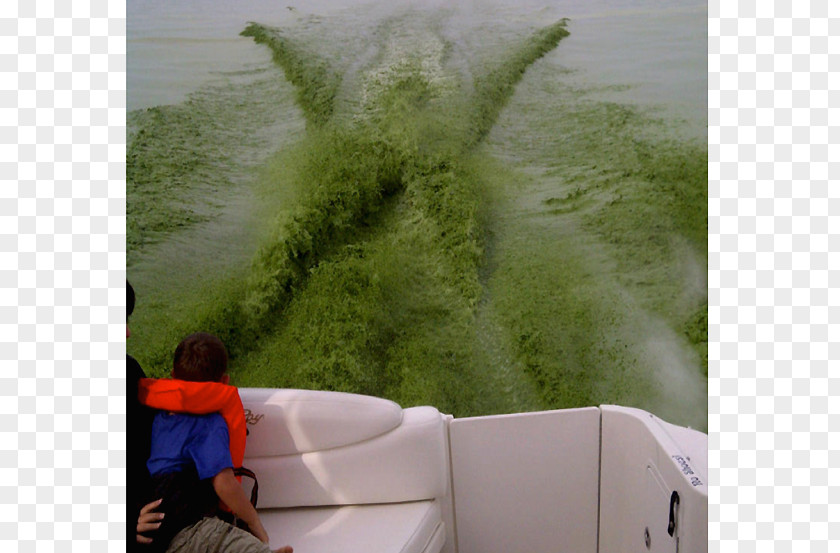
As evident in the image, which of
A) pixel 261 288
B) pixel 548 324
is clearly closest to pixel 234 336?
pixel 261 288

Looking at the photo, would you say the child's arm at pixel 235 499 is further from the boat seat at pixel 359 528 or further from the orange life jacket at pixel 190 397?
the boat seat at pixel 359 528

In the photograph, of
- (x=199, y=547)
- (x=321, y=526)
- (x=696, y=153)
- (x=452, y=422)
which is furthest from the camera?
(x=696, y=153)

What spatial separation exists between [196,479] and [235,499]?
89 millimetres

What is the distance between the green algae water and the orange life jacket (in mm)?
4156

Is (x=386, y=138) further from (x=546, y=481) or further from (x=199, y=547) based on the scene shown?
(x=199, y=547)

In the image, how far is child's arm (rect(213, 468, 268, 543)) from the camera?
1.69 m

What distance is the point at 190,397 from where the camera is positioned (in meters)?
1.69

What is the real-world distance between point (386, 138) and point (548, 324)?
1771mm

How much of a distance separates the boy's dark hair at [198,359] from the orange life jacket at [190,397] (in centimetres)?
4

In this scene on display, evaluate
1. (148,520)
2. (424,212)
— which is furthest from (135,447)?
(424,212)

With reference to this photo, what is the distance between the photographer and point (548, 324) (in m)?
5.93

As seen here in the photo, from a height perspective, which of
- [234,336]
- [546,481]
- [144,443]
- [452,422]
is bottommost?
[234,336]

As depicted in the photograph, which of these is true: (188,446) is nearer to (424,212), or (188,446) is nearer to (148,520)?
(148,520)

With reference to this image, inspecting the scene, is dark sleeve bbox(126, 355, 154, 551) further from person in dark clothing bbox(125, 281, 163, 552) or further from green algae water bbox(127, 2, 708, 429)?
green algae water bbox(127, 2, 708, 429)
